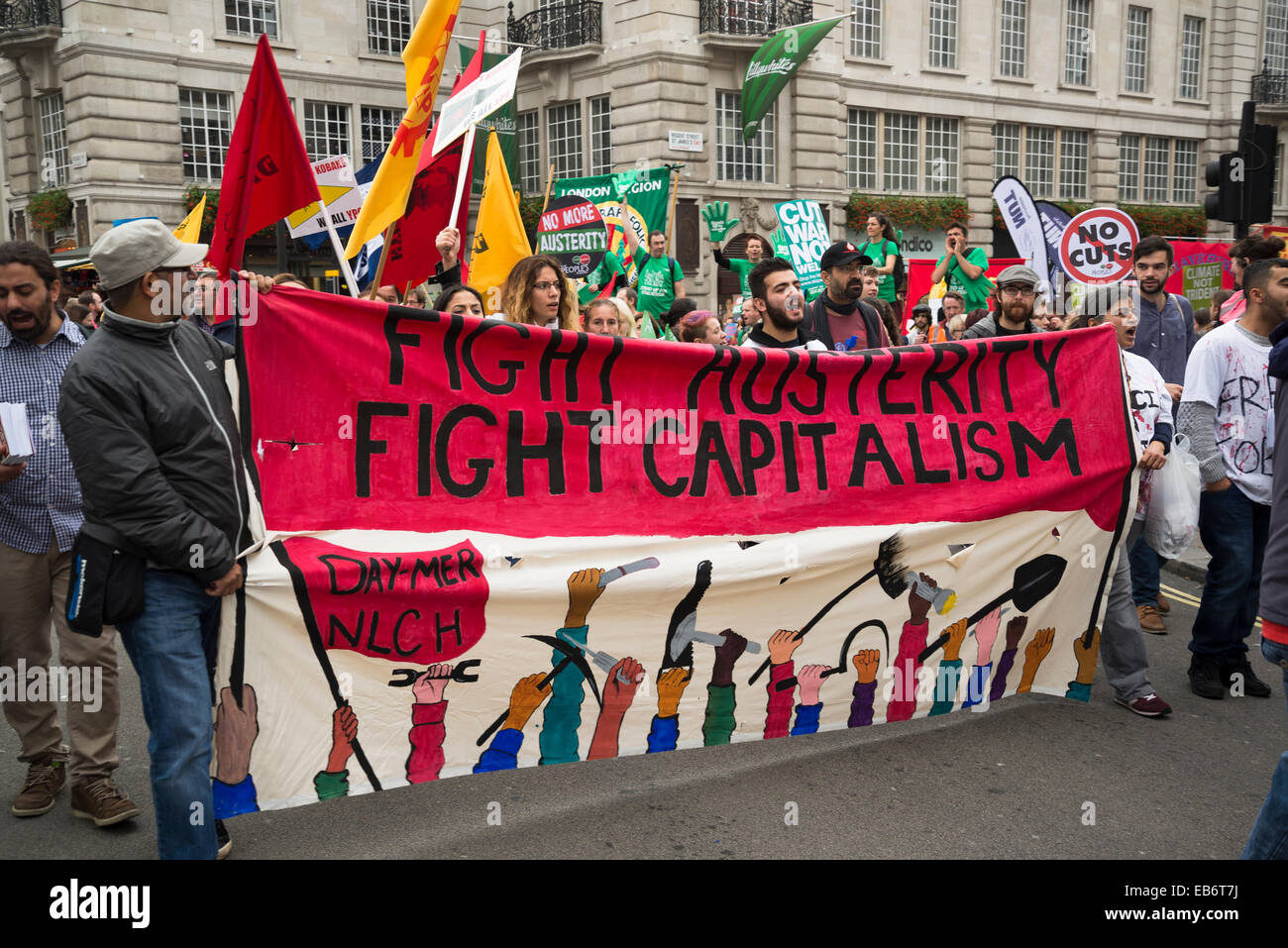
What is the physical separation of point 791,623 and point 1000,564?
1.02 metres

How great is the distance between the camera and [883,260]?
41.2 feet

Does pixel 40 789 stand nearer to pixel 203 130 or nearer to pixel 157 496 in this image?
pixel 157 496

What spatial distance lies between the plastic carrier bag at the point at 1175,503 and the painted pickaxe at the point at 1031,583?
2.00 feet

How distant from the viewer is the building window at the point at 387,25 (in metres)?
27.9

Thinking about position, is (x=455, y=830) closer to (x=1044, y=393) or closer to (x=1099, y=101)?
(x=1044, y=393)

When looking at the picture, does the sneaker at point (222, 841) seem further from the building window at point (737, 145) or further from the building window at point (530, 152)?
the building window at point (530, 152)

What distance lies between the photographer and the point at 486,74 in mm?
6531

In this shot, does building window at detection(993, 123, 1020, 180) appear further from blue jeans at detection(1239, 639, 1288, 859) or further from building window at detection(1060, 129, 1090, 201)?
blue jeans at detection(1239, 639, 1288, 859)

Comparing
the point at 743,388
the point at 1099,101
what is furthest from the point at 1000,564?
the point at 1099,101

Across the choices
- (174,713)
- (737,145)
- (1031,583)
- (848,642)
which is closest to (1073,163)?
(737,145)

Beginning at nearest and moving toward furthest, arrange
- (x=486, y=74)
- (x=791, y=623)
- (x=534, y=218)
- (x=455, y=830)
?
(x=455, y=830), (x=791, y=623), (x=486, y=74), (x=534, y=218)

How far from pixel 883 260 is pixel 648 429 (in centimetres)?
874

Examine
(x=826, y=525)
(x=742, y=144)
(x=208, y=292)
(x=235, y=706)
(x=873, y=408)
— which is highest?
(x=742, y=144)

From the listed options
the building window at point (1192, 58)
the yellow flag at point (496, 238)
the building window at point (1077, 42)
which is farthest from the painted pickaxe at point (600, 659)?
the building window at point (1192, 58)
